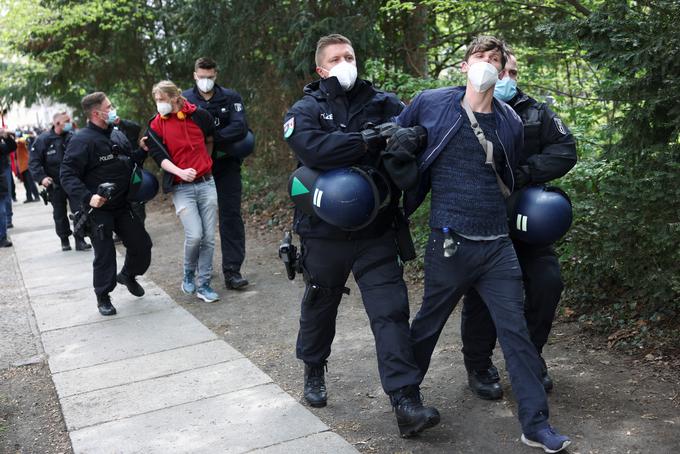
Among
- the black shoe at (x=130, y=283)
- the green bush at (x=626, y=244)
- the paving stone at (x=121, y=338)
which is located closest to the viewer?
the green bush at (x=626, y=244)

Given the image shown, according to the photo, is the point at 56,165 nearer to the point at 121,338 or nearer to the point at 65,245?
the point at 65,245

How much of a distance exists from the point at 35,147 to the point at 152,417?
798 cm

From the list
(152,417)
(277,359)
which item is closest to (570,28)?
(277,359)

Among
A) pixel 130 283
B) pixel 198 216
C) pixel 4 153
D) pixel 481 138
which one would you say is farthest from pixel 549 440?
pixel 4 153

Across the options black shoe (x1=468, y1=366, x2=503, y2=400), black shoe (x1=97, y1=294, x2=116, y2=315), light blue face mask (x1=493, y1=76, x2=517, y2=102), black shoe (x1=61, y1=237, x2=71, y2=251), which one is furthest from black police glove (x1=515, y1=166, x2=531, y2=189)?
black shoe (x1=61, y1=237, x2=71, y2=251)

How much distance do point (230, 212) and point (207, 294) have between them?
0.89m

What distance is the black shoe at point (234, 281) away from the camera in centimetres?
787

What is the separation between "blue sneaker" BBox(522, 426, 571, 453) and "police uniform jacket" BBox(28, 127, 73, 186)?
30.0 ft

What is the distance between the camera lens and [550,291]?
14.3ft

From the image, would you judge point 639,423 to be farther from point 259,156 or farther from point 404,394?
point 259,156

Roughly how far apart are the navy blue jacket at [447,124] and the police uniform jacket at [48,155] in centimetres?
838

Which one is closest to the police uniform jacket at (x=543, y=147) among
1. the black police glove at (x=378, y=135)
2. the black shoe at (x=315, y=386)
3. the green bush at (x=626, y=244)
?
the black police glove at (x=378, y=135)

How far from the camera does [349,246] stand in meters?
4.34

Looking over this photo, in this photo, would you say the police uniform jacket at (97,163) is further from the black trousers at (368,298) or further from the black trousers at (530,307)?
the black trousers at (530,307)
